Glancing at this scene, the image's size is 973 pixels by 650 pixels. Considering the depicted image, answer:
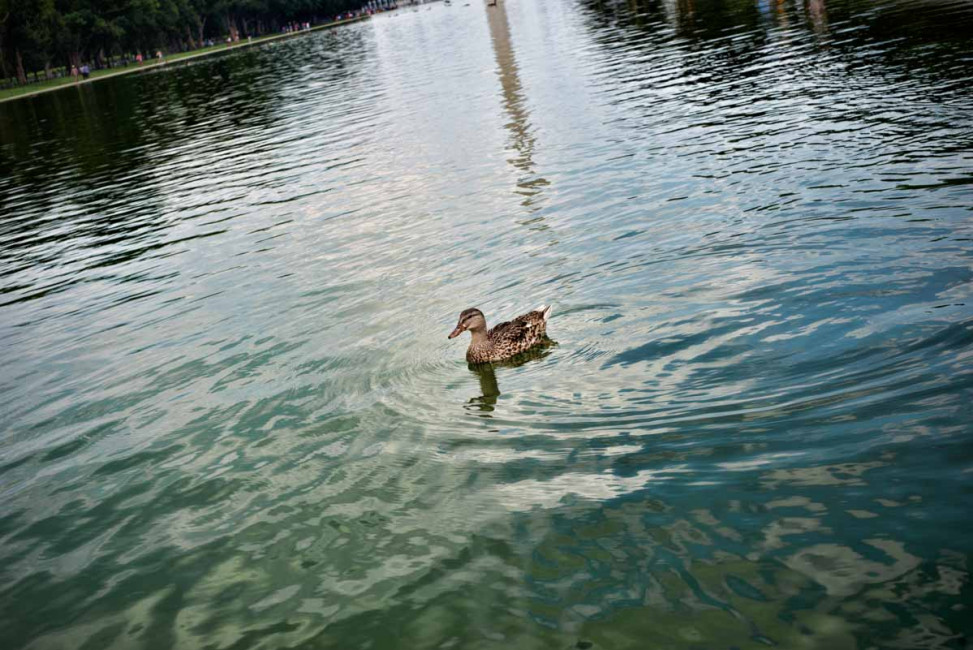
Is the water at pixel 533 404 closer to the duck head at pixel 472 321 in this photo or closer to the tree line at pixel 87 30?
the duck head at pixel 472 321

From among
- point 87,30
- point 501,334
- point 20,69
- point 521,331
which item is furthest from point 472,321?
point 87,30

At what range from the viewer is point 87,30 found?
4727 inches

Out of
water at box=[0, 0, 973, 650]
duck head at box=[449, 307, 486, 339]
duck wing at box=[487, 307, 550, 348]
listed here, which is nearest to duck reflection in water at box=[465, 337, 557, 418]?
water at box=[0, 0, 973, 650]

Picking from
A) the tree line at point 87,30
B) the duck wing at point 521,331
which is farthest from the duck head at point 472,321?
the tree line at point 87,30

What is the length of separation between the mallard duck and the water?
0.29m

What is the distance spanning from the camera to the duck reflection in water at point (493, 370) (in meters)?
10.6

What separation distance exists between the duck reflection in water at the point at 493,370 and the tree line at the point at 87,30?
109 meters

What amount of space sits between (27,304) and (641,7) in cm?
7149

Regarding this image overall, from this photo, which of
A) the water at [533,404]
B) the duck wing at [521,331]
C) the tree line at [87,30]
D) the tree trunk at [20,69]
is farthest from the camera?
the tree trunk at [20,69]

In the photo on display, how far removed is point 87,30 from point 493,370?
128 m

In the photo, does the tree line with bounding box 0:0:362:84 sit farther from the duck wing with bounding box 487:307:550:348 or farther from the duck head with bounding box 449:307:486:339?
the duck wing with bounding box 487:307:550:348

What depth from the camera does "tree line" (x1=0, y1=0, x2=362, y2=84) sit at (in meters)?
105

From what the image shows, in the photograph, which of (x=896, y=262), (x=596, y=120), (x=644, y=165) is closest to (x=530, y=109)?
(x=596, y=120)

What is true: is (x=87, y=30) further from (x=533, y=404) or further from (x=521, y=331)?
(x=533, y=404)
